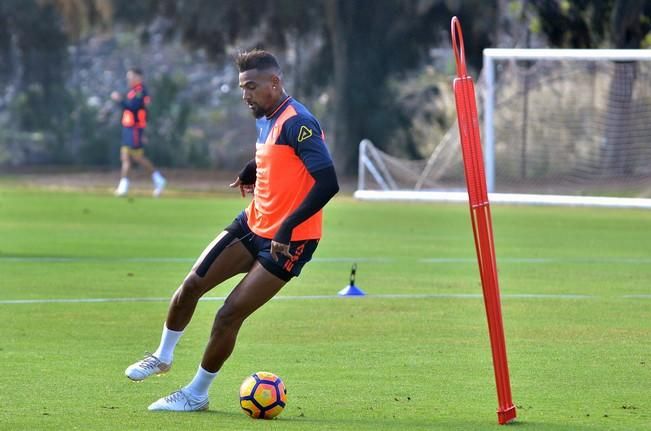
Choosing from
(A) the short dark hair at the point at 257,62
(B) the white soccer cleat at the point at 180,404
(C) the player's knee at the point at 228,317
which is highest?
(A) the short dark hair at the point at 257,62

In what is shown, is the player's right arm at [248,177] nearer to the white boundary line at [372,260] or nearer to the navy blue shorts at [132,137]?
the white boundary line at [372,260]

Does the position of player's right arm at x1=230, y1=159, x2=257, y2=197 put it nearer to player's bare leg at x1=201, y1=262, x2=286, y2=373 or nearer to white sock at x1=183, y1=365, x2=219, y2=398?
player's bare leg at x1=201, y1=262, x2=286, y2=373

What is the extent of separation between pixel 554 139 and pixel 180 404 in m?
24.8

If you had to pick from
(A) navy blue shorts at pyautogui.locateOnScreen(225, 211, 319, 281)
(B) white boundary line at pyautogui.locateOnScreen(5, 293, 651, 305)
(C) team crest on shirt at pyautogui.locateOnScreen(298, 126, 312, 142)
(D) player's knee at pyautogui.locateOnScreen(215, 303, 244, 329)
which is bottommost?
(B) white boundary line at pyautogui.locateOnScreen(5, 293, 651, 305)

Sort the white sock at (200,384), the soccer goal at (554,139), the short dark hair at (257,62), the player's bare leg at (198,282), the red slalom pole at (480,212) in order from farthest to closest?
the soccer goal at (554,139) < the player's bare leg at (198,282) < the short dark hair at (257,62) < the white sock at (200,384) < the red slalom pole at (480,212)

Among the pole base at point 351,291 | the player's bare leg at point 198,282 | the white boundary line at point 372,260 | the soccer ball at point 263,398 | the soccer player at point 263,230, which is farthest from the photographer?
the white boundary line at point 372,260

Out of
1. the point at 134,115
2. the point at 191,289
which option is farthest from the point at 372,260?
the point at 134,115

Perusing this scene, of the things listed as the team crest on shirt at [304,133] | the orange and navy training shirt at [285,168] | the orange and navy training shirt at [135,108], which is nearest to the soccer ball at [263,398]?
the orange and navy training shirt at [285,168]

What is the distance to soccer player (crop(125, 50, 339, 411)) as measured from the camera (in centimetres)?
895

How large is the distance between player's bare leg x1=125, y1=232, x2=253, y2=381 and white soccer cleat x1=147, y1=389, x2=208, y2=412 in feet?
1.05

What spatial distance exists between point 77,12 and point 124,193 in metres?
6.81

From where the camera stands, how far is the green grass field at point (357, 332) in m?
9.09

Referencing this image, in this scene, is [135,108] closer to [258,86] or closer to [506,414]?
[258,86]

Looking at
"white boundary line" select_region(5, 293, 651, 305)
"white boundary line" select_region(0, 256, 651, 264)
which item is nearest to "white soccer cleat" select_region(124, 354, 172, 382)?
"white boundary line" select_region(5, 293, 651, 305)
